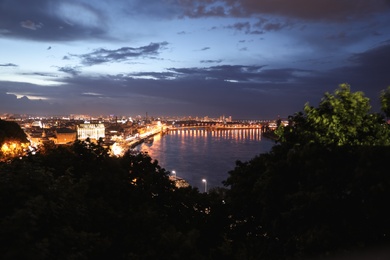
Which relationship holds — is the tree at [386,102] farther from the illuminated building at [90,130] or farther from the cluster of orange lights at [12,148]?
the illuminated building at [90,130]

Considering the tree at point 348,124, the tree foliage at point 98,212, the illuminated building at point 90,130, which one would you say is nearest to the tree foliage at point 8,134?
the tree foliage at point 98,212

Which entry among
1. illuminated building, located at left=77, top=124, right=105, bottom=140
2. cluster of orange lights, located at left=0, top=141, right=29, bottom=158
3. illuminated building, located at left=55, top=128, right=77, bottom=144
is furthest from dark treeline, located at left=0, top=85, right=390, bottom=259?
illuminated building, located at left=77, top=124, right=105, bottom=140

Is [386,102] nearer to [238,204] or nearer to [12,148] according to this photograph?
[238,204]

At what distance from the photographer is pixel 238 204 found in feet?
12.0

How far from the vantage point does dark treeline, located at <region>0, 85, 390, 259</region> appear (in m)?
1.98

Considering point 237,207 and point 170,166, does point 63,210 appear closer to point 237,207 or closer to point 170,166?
point 237,207

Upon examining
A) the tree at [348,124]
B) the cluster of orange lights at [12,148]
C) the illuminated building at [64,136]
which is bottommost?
the illuminated building at [64,136]

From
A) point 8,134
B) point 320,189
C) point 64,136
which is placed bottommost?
point 64,136

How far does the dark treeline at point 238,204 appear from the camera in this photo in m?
1.98

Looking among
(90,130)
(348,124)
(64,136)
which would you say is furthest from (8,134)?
(90,130)

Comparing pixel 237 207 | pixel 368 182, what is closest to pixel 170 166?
pixel 237 207

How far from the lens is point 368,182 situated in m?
2.45

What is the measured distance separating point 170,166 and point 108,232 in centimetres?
1667

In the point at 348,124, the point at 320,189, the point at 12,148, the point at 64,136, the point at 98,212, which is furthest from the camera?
the point at 64,136
